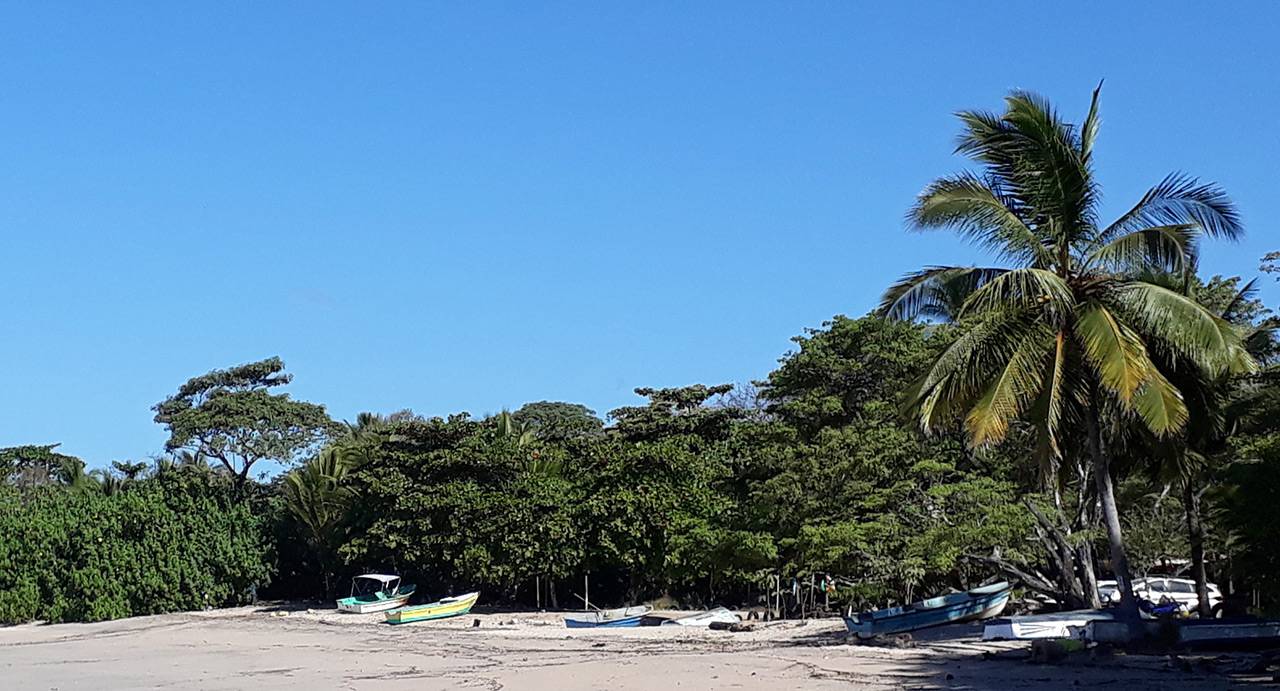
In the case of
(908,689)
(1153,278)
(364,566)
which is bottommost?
(908,689)

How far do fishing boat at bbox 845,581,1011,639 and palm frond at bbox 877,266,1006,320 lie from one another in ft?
21.2

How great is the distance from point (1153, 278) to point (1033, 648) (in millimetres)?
6156

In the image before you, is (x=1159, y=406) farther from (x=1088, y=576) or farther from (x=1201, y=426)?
(x=1088, y=576)

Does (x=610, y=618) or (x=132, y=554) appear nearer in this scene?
(x=610, y=618)

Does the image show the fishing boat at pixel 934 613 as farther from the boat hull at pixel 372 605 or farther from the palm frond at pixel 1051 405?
the boat hull at pixel 372 605

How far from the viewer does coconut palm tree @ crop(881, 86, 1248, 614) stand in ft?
54.8

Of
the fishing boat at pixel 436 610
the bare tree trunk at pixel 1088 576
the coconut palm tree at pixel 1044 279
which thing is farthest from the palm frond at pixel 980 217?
the fishing boat at pixel 436 610

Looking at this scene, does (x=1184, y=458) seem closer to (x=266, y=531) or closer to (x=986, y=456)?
(x=986, y=456)

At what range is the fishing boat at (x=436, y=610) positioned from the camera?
31.7 meters

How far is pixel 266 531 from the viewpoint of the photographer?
39969 millimetres

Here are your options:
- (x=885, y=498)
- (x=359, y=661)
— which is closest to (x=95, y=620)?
(x=359, y=661)

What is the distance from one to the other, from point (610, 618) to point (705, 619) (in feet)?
8.23

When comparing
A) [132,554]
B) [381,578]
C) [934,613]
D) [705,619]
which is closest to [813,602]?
[705,619]

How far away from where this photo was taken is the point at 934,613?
72.9 ft
